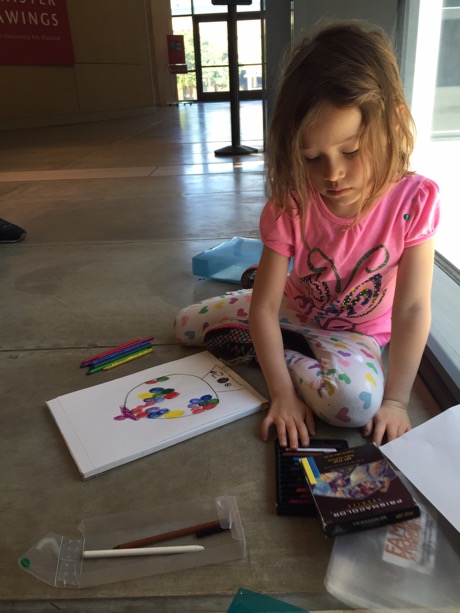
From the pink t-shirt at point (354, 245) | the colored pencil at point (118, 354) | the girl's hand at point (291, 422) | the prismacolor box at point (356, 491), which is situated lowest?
the colored pencil at point (118, 354)

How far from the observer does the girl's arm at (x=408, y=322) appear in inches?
44.3

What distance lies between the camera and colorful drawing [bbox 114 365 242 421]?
3.86ft

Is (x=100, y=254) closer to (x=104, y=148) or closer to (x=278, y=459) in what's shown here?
(x=278, y=459)

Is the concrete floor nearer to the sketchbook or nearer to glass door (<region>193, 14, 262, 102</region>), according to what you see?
the sketchbook

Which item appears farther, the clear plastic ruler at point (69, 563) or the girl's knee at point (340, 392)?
the girl's knee at point (340, 392)

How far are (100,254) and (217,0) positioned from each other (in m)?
2.79

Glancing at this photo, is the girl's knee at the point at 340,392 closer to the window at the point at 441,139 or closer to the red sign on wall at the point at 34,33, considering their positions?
the window at the point at 441,139

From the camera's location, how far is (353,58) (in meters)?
0.93

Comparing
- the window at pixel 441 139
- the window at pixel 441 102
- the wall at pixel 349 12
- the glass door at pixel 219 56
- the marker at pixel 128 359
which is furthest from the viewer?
the glass door at pixel 219 56

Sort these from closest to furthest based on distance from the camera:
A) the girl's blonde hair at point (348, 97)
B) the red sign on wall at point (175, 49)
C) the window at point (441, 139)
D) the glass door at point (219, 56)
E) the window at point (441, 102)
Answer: the girl's blonde hair at point (348, 97) → the window at point (441, 139) → the window at point (441, 102) → the red sign on wall at point (175, 49) → the glass door at point (219, 56)

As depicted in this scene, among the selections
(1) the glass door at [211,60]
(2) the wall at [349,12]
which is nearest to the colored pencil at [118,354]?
(2) the wall at [349,12]

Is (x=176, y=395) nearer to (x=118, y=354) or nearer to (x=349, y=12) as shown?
(x=118, y=354)

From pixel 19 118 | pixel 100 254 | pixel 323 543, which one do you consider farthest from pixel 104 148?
pixel 323 543

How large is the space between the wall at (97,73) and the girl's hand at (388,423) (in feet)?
25.2
